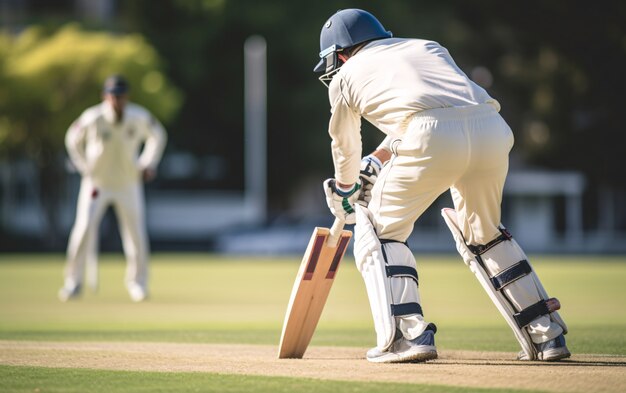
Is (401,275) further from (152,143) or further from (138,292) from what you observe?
(152,143)

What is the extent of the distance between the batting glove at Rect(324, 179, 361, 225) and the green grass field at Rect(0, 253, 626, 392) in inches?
56.3

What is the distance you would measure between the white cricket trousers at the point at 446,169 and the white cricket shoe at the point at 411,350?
66cm

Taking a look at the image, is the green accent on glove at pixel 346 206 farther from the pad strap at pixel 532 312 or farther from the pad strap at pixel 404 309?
the pad strap at pixel 532 312

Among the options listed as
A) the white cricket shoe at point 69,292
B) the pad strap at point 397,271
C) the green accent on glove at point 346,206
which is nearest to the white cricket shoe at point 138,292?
the white cricket shoe at point 69,292

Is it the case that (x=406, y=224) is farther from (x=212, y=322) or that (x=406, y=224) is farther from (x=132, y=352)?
(x=212, y=322)

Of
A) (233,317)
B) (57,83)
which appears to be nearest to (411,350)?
(233,317)

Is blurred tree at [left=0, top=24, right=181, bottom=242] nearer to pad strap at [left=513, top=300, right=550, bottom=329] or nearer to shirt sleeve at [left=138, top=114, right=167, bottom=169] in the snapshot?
shirt sleeve at [left=138, top=114, right=167, bottom=169]

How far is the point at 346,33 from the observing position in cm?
734

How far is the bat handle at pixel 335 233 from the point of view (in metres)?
7.37

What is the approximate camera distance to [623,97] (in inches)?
1826

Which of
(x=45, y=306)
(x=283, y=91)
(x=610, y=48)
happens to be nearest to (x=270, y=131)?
(x=283, y=91)

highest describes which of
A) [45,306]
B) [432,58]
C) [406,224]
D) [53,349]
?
[432,58]

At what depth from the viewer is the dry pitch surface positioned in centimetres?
607

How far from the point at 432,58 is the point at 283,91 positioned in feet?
136
